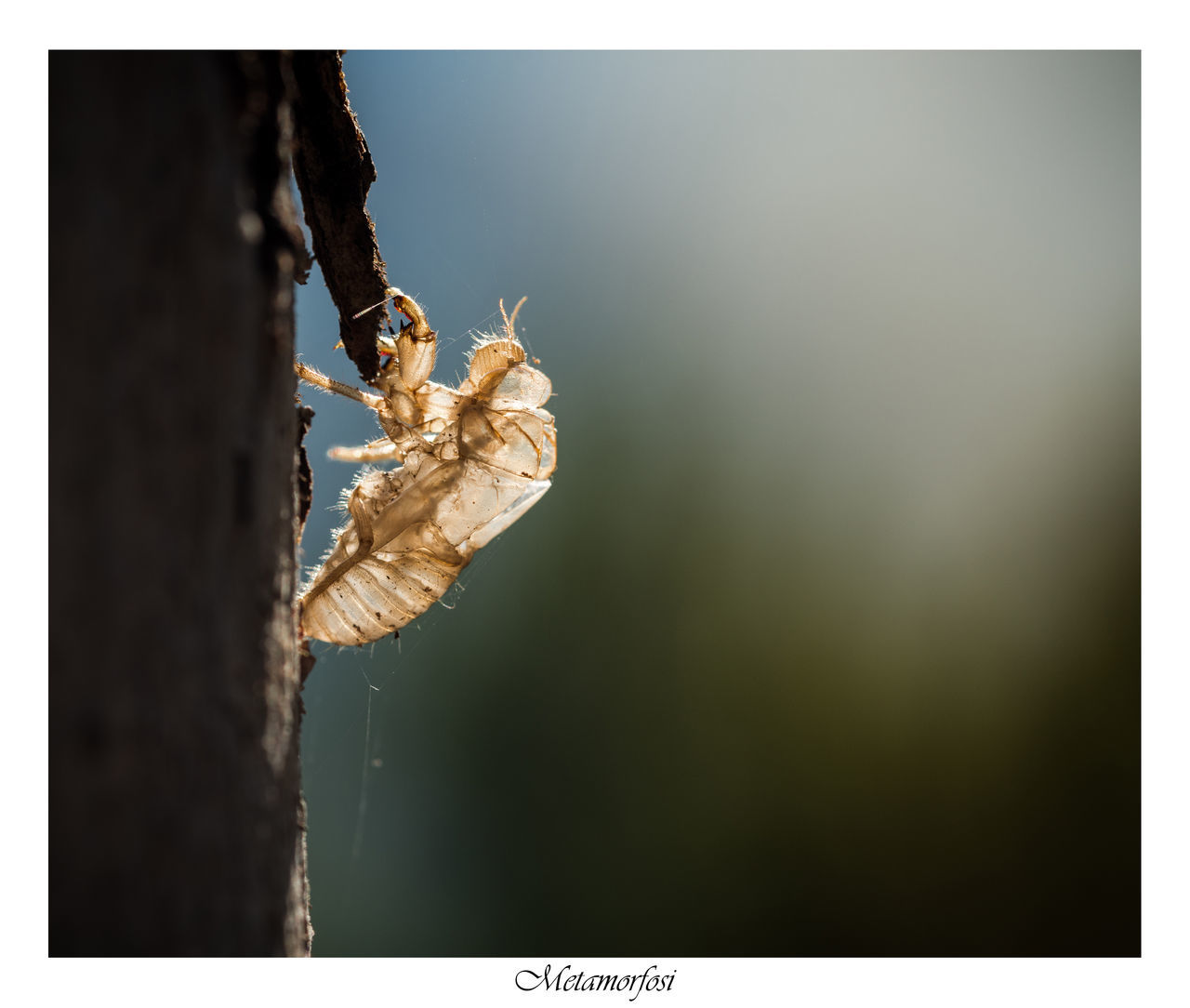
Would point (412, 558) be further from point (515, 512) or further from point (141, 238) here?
point (141, 238)

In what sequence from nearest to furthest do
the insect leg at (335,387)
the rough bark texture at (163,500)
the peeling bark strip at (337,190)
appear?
the rough bark texture at (163,500) → the peeling bark strip at (337,190) → the insect leg at (335,387)

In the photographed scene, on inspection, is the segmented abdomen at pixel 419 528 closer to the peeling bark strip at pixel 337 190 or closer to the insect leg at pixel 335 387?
the insect leg at pixel 335 387

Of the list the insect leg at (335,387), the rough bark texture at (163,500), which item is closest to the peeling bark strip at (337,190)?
the insect leg at (335,387)

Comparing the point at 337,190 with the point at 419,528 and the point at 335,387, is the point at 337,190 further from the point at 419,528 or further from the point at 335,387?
the point at 419,528

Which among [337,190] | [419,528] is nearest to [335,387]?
[419,528]

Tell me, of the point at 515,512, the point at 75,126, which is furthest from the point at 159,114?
the point at 515,512
